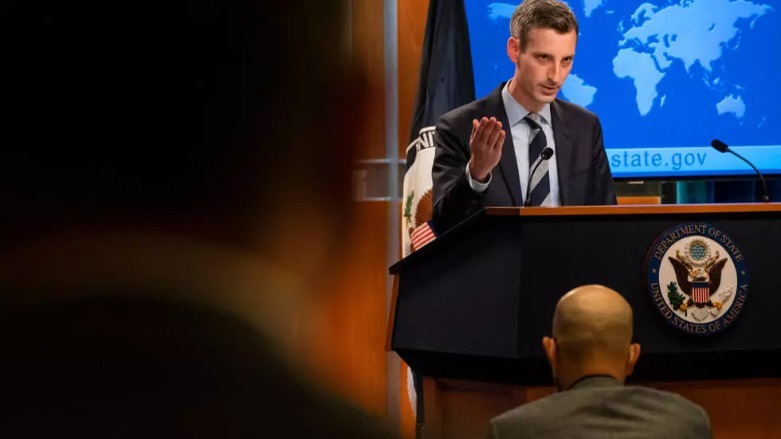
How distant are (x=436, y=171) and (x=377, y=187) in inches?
85.1

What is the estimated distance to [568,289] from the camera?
269 cm

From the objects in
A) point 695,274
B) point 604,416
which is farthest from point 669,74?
point 604,416

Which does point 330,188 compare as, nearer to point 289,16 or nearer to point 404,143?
point 404,143

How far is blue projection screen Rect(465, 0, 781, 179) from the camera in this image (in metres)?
5.18

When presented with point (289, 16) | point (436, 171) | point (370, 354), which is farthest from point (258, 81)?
point (436, 171)

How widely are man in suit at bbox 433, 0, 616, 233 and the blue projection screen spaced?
1553 millimetres

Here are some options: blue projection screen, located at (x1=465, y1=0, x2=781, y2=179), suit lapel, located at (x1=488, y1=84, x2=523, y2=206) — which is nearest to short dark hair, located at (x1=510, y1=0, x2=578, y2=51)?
suit lapel, located at (x1=488, y1=84, x2=523, y2=206)

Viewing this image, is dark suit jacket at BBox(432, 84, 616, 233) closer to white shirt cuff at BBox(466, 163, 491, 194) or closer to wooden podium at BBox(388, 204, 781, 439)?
white shirt cuff at BBox(466, 163, 491, 194)

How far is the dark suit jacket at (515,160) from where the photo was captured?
3443 millimetres

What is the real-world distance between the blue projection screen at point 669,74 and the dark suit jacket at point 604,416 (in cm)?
341

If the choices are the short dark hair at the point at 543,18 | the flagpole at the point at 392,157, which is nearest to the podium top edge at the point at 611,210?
the short dark hair at the point at 543,18

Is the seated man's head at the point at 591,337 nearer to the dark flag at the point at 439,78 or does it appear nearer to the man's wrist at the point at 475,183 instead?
the man's wrist at the point at 475,183

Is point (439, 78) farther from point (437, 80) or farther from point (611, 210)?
point (611, 210)

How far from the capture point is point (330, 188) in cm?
558
